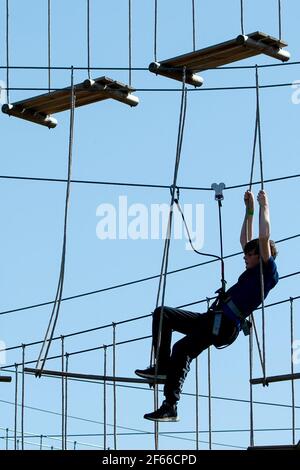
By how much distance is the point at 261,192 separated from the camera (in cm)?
877

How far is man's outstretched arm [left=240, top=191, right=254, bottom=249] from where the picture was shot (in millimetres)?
9070

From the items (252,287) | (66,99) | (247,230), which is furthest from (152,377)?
(66,99)

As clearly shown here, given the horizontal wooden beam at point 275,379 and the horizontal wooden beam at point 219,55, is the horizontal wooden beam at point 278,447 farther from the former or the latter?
the horizontal wooden beam at point 219,55

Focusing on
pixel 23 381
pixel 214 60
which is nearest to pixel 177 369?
pixel 23 381

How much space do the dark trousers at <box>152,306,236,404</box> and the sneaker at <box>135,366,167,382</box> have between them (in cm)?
3

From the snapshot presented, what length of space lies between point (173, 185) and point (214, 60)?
75cm

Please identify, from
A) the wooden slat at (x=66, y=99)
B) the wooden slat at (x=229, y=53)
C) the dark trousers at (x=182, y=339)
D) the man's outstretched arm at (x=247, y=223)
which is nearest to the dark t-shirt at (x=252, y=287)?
the dark trousers at (x=182, y=339)

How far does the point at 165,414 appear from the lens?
8.63 meters

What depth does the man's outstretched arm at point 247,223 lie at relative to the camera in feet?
29.8

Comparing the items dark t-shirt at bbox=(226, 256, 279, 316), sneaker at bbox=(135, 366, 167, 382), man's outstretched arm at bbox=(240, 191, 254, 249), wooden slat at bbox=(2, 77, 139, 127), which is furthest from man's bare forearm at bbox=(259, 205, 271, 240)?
wooden slat at bbox=(2, 77, 139, 127)

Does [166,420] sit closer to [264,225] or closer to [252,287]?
[252,287]

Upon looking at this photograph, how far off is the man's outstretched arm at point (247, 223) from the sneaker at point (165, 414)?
938 mm

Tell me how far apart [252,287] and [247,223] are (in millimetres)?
428

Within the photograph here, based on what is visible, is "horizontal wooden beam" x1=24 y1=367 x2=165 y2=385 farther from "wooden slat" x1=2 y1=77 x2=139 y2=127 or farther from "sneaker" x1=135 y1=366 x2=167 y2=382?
"wooden slat" x1=2 y1=77 x2=139 y2=127
